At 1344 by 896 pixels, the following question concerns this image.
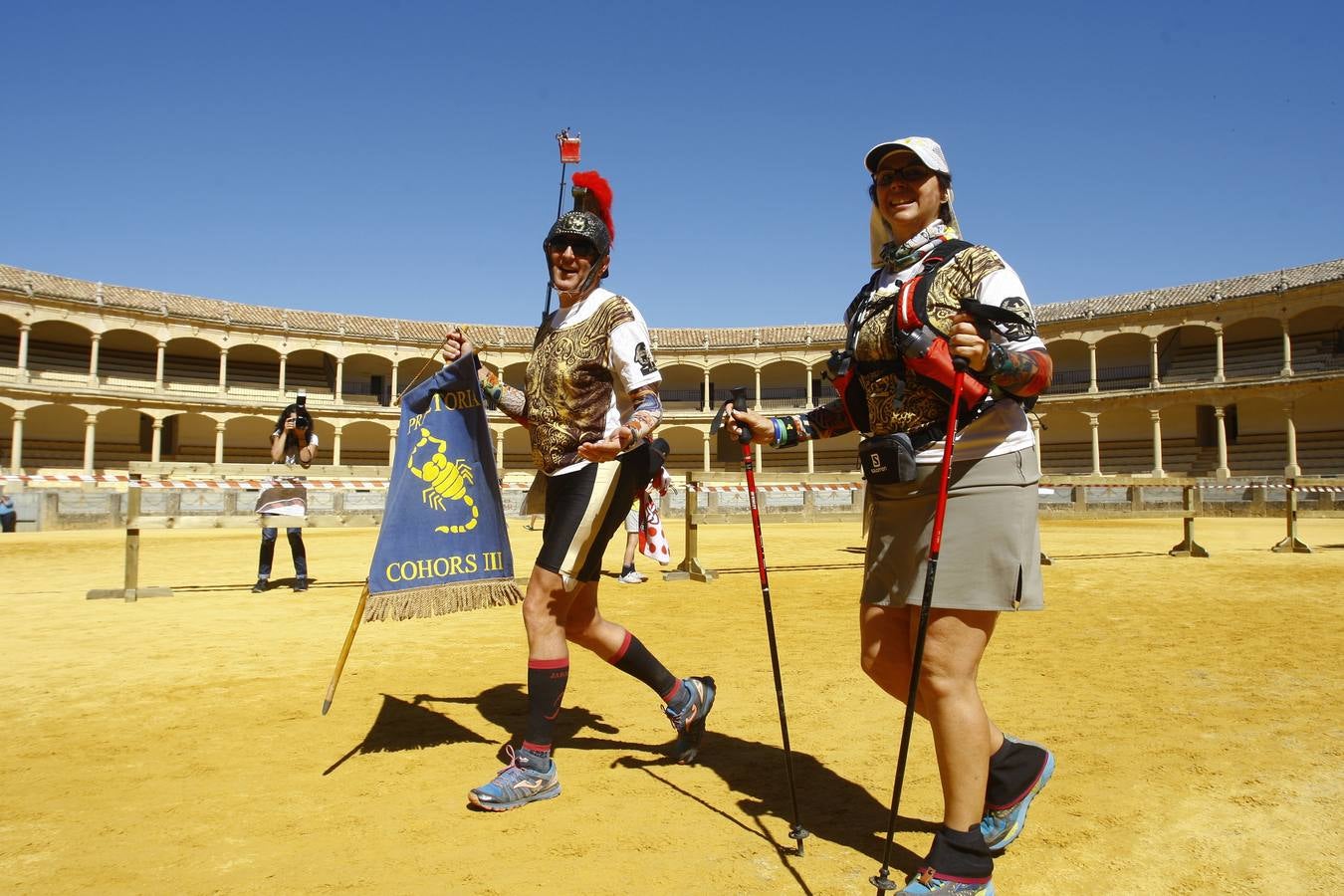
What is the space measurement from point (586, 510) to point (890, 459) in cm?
114

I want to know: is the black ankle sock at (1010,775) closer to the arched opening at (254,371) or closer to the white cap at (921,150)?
the white cap at (921,150)

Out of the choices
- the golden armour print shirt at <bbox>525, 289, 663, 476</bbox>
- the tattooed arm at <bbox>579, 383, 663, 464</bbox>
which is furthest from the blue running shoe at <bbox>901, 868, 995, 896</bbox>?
the golden armour print shirt at <bbox>525, 289, 663, 476</bbox>

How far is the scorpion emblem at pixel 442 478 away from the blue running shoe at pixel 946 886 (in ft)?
6.72

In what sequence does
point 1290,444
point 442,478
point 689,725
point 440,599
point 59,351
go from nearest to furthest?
point 689,725 → point 440,599 → point 442,478 → point 1290,444 → point 59,351

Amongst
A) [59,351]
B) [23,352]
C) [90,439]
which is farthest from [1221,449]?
[59,351]

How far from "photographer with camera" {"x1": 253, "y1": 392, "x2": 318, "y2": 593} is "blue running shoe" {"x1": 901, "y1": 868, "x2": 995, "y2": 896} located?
6749 millimetres

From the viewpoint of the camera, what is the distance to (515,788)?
252 centimetres

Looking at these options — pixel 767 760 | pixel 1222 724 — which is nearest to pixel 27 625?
pixel 767 760

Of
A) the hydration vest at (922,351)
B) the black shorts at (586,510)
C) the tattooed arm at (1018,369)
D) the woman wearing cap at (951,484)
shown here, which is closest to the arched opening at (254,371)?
the black shorts at (586,510)

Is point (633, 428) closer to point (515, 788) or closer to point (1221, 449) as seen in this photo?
point (515, 788)

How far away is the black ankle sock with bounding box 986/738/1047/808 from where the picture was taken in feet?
7.05

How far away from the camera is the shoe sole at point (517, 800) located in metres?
2.47

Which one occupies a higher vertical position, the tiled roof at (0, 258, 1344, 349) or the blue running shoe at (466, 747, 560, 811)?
the tiled roof at (0, 258, 1344, 349)

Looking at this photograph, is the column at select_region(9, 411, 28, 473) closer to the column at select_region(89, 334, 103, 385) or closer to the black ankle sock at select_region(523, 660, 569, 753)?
the column at select_region(89, 334, 103, 385)
